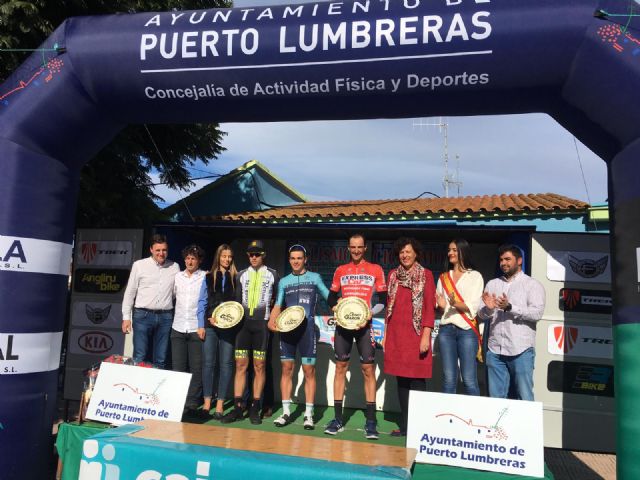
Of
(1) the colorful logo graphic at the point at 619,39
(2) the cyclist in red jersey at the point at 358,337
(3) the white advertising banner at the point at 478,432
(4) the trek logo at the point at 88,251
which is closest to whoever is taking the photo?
(1) the colorful logo graphic at the point at 619,39

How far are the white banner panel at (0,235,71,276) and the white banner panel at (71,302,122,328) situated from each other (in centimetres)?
228

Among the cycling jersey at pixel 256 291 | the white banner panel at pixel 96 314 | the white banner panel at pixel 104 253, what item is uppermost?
the white banner panel at pixel 104 253

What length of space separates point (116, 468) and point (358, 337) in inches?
103

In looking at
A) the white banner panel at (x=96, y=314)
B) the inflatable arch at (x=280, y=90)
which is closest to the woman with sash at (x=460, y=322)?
the inflatable arch at (x=280, y=90)

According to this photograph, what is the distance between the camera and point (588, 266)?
535cm

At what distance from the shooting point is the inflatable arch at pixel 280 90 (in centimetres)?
343

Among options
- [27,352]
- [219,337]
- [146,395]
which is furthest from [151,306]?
[27,352]

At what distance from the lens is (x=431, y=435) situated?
3.85 metres

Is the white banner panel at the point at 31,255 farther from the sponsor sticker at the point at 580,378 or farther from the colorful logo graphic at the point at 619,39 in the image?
the sponsor sticker at the point at 580,378

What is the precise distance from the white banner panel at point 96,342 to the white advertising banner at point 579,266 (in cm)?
518

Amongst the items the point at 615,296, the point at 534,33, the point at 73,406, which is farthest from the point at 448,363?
the point at 73,406

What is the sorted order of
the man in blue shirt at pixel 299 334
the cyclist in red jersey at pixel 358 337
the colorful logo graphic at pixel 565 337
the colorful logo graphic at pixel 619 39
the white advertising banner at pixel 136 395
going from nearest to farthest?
the colorful logo graphic at pixel 619 39 < the white advertising banner at pixel 136 395 < the cyclist in red jersey at pixel 358 337 < the man in blue shirt at pixel 299 334 < the colorful logo graphic at pixel 565 337

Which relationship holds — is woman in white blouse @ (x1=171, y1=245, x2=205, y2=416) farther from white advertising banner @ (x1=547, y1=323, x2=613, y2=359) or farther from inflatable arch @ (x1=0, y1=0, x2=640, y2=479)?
white advertising banner @ (x1=547, y1=323, x2=613, y2=359)

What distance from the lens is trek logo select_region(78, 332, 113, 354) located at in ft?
21.0
